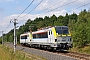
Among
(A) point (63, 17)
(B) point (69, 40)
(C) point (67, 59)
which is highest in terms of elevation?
(A) point (63, 17)

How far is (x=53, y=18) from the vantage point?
13112 centimetres

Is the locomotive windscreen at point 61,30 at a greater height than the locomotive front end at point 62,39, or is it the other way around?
the locomotive windscreen at point 61,30

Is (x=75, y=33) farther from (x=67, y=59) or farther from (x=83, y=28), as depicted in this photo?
(x=67, y=59)

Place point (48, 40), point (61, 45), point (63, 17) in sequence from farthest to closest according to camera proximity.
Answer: point (63, 17), point (48, 40), point (61, 45)

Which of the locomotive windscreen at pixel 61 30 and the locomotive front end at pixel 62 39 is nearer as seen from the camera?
the locomotive front end at pixel 62 39

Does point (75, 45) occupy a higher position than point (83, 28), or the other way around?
point (83, 28)

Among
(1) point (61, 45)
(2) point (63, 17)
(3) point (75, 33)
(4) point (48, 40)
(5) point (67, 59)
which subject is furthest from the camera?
(2) point (63, 17)

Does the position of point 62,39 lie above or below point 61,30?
below

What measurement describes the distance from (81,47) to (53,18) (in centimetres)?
8778

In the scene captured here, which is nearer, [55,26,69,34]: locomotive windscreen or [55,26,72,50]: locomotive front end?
[55,26,72,50]: locomotive front end

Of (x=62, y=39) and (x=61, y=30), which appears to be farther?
(x=61, y=30)

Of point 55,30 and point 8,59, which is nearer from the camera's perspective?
point 8,59

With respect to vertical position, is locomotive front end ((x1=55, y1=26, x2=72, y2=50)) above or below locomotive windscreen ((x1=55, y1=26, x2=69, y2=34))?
below

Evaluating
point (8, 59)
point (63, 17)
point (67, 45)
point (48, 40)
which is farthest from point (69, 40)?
point (63, 17)
